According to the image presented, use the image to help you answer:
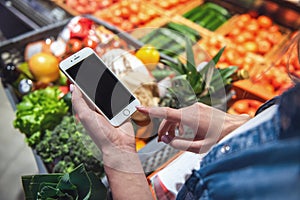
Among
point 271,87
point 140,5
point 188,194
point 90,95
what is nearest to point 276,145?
point 188,194

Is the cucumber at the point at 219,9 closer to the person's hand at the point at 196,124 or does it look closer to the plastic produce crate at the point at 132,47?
the plastic produce crate at the point at 132,47

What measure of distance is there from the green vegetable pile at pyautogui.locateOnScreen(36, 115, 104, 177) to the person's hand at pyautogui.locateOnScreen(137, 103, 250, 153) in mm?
490

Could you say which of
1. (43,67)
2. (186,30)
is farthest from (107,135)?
(186,30)

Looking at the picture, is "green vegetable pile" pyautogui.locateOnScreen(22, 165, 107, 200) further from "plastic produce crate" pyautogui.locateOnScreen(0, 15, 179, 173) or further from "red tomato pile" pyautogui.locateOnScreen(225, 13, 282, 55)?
"red tomato pile" pyautogui.locateOnScreen(225, 13, 282, 55)

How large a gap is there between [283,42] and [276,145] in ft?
6.38

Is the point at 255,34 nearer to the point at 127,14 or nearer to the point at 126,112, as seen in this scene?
the point at 127,14

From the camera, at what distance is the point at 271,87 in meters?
1.80

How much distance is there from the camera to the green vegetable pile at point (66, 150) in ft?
4.19

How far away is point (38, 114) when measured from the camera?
1404mm

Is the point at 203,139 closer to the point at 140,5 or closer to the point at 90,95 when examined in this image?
the point at 90,95

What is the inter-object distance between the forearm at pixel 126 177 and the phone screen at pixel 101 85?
5.4 inches

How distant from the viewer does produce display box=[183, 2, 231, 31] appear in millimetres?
2287

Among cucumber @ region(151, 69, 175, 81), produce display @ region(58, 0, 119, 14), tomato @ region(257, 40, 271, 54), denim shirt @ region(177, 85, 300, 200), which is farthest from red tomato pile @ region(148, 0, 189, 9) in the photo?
denim shirt @ region(177, 85, 300, 200)

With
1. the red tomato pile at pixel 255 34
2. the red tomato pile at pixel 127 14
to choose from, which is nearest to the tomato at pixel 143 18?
the red tomato pile at pixel 127 14
